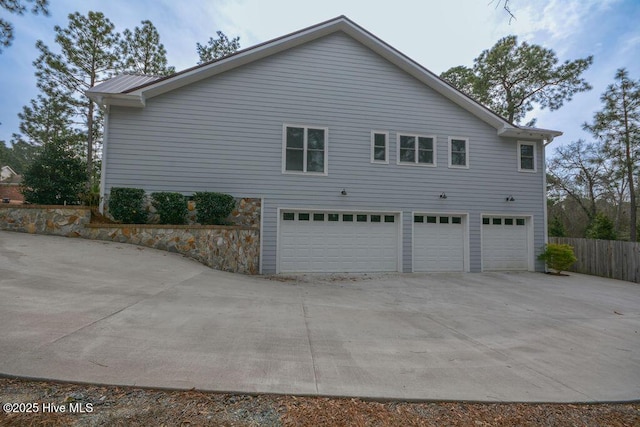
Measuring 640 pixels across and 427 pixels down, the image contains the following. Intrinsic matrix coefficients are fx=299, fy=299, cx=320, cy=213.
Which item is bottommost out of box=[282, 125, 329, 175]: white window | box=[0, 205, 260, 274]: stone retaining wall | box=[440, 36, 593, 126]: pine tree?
box=[0, 205, 260, 274]: stone retaining wall

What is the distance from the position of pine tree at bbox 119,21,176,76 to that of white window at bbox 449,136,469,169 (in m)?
17.5

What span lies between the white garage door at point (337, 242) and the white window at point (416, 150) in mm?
2036

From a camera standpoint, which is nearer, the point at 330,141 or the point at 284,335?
the point at 284,335

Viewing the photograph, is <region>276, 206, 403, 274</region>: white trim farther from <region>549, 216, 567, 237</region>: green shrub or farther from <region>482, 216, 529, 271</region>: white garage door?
<region>549, 216, 567, 237</region>: green shrub

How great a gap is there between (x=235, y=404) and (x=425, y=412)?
138 centimetres

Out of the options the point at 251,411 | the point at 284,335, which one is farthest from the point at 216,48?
the point at 251,411

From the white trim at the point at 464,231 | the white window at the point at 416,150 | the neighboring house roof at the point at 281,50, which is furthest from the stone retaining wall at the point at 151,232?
the white window at the point at 416,150

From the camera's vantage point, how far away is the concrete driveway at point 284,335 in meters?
2.45

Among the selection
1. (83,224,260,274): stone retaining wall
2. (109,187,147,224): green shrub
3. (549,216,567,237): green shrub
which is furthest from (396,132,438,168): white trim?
(549,216,567,237): green shrub

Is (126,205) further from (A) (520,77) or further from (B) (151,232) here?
(A) (520,77)

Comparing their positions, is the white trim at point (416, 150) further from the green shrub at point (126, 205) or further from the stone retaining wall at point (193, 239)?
the green shrub at point (126, 205)

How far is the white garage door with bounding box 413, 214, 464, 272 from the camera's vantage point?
33.0 feet

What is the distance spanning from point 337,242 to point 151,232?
5.22m

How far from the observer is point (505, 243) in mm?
10789
